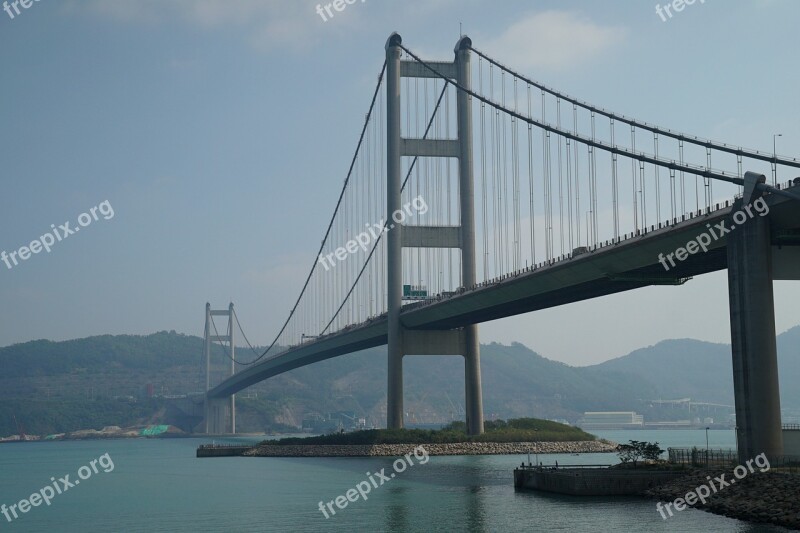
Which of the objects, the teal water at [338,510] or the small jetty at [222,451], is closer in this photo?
the teal water at [338,510]

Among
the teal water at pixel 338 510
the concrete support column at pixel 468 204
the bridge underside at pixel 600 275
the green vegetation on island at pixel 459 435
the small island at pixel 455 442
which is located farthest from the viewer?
the green vegetation on island at pixel 459 435

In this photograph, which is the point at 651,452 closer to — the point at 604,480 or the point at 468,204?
the point at 604,480

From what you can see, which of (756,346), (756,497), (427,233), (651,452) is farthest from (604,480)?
(427,233)

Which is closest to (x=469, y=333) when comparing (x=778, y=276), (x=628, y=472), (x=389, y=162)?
(x=389, y=162)

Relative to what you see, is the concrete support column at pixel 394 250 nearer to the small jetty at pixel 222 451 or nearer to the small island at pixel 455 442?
the small island at pixel 455 442

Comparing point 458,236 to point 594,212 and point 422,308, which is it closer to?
point 422,308

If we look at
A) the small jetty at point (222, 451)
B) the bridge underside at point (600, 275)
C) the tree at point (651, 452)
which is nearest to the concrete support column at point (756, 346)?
the bridge underside at point (600, 275)
